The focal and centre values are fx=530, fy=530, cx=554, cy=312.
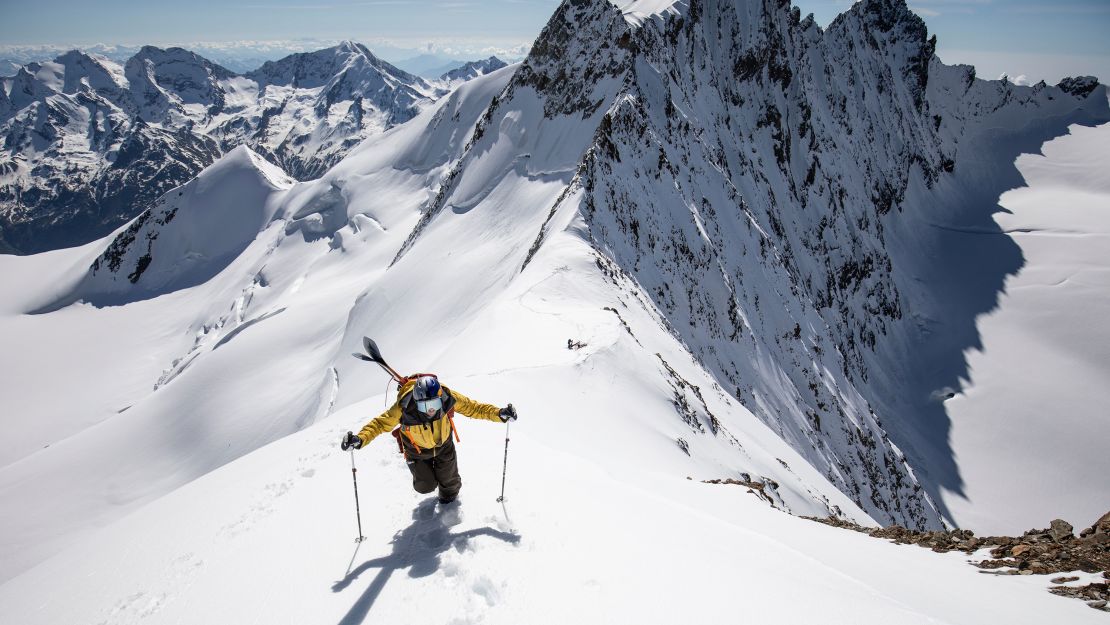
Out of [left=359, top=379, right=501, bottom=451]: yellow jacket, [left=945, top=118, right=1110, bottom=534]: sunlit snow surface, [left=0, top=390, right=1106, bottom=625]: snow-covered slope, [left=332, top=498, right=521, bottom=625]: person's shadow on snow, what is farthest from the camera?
[left=945, top=118, right=1110, bottom=534]: sunlit snow surface

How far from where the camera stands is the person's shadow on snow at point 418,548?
5951 millimetres

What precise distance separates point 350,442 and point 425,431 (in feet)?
3.14

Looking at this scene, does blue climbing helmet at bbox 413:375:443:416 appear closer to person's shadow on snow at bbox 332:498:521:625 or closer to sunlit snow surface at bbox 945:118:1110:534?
person's shadow on snow at bbox 332:498:521:625

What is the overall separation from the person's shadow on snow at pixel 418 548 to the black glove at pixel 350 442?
1.39 m

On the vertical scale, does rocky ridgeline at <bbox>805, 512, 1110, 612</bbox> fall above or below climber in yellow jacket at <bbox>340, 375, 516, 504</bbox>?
above

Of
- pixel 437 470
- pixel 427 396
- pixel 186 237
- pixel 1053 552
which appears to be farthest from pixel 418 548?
pixel 186 237

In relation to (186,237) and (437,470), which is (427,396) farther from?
(186,237)

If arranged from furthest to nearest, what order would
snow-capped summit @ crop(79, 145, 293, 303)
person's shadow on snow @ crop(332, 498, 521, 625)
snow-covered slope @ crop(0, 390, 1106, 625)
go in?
snow-capped summit @ crop(79, 145, 293, 303), person's shadow on snow @ crop(332, 498, 521, 625), snow-covered slope @ crop(0, 390, 1106, 625)

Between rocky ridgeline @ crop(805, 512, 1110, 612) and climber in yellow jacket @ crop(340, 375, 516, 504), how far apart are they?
25.9 feet

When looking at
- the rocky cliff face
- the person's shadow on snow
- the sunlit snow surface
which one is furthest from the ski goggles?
the sunlit snow surface

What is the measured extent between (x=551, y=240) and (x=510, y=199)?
17192mm

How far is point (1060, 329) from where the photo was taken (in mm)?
79250

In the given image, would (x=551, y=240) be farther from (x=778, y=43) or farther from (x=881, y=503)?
(x=778, y=43)

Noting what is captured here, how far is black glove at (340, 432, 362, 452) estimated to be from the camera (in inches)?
257
